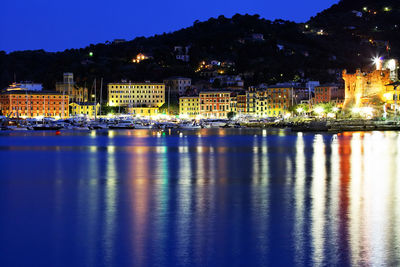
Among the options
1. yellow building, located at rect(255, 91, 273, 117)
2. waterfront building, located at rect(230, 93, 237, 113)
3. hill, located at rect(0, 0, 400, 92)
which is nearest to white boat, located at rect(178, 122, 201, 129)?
yellow building, located at rect(255, 91, 273, 117)

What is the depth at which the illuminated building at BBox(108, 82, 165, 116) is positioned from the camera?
13688 cm

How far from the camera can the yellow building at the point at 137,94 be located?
13712 cm

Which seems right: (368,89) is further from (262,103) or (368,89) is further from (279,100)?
(262,103)

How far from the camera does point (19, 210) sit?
14547mm

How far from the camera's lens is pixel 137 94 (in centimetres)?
13775

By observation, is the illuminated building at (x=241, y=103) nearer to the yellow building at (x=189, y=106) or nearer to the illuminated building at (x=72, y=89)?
the yellow building at (x=189, y=106)

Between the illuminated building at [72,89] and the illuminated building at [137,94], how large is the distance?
8927mm

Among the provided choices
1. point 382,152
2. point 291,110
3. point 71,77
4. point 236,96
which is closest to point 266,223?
point 382,152

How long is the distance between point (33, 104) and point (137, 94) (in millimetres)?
25092

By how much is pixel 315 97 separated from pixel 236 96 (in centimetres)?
1989

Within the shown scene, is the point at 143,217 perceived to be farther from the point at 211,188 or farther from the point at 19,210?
the point at 211,188

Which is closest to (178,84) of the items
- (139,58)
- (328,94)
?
(139,58)

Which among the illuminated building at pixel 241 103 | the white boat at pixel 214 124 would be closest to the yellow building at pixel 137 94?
the illuminated building at pixel 241 103

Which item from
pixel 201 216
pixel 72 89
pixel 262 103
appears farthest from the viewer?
pixel 72 89
